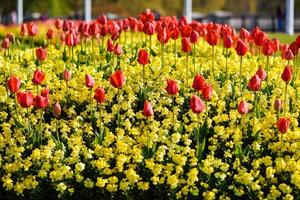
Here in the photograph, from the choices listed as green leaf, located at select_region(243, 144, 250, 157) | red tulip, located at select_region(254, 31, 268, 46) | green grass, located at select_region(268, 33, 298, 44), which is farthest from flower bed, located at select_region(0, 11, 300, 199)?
green grass, located at select_region(268, 33, 298, 44)

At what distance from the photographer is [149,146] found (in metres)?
5.54

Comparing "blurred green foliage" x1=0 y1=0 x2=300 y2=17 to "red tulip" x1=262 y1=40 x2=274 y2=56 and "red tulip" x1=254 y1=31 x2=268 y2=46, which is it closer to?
"red tulip" x1=254 y1=31 x2=268 y2=46

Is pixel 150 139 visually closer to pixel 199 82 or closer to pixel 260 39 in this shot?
pixel 199 82

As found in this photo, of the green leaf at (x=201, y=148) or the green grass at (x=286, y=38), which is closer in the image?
the green leaf at (x=201, y=148)

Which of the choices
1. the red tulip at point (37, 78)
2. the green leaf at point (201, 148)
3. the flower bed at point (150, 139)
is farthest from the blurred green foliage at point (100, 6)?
the green leaf at point (201, 148)

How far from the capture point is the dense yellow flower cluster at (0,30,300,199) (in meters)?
5.29

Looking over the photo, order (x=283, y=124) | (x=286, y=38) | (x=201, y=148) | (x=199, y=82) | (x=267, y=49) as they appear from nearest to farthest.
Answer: (x=283, y=124) < (x=201, y=148) < (x=199, y=82) < (x=267, y=49) < (x=286, y=38)

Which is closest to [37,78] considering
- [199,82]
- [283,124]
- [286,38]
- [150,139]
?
[150,139]

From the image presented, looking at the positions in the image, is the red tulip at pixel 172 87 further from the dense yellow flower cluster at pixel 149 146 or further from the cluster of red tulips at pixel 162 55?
the dense yellow flower cluster at pixel 149 146

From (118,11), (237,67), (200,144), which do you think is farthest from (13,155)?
(118,11)

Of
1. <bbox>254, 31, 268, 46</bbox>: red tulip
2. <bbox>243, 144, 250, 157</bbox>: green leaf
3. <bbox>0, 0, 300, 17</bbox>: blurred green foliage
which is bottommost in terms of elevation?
<bbox>243, 144, 250, 157</bbox>: green leaf

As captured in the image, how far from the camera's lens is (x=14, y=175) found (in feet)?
18.6

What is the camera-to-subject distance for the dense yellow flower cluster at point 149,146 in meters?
5.29

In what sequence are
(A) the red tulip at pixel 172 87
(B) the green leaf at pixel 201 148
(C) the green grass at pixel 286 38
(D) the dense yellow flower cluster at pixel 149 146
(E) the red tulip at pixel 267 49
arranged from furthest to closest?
(C) the green grass at pixel 286 38, (E) the red tulip at pixel 267 49, (A) the red tulip at pixel 172 87, (B) the green leaf at pixel 201 148, (D) the dense yellow flower cluster at pixel 149 146
